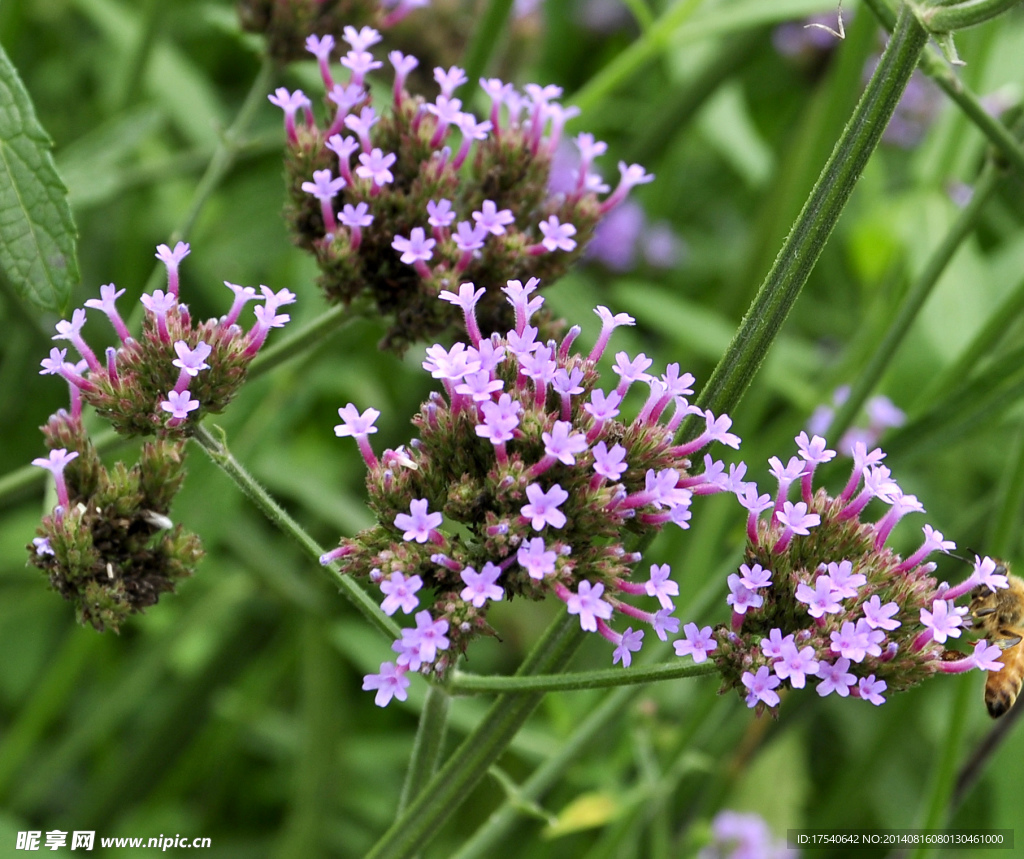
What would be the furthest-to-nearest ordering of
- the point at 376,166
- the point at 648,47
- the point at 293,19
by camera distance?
the point at 648,47
the point at 293,19
the point at 376,166

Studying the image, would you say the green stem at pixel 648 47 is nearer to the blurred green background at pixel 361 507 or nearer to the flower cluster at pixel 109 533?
the blurred green background at pixel 361 507

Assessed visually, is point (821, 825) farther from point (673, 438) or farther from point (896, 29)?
point (896, 29)

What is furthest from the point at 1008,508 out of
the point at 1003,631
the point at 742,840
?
the point at 742,840

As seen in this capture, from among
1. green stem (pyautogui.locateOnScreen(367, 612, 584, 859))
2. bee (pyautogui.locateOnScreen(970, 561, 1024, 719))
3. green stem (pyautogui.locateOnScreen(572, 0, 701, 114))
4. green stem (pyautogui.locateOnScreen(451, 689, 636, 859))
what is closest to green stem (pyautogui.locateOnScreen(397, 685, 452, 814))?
green stem (pyautogui.locateOnScreen(367, 612, 584, 859))

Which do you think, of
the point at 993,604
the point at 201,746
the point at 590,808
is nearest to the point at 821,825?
the point at 590,808

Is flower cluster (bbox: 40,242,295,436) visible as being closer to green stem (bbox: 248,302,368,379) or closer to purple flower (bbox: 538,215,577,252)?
green stem (bbox: 248,302,368,379)

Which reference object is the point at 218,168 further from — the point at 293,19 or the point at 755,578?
the point at 755,578
